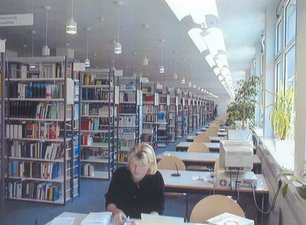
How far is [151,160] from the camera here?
297cm

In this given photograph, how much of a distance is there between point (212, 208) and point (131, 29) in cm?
Answer: 621

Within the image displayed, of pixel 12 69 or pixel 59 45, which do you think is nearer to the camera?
pixel 12 69

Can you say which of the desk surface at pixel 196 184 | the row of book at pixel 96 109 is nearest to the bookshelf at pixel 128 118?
the row of book at pixel 96 109

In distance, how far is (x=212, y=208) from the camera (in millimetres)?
2574

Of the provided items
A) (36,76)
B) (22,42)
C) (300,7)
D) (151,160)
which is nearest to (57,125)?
(36,76)

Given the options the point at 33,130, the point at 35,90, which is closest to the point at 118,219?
the point at 33,130

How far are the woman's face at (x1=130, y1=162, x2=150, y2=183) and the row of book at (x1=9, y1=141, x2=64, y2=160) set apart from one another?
2698mm

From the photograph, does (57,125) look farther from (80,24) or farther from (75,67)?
(80,24)

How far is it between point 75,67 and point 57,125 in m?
0.96

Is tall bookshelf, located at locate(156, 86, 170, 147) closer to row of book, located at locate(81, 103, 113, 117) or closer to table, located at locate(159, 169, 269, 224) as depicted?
row of book, located at locate(81, 103, 113, 117)

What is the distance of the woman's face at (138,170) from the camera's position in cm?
289

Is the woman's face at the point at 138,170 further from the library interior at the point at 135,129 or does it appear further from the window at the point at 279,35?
the window at the point at 279,35

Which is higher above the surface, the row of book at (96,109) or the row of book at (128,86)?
the row of book at (128,86)

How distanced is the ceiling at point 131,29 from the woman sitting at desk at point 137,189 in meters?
3.82
